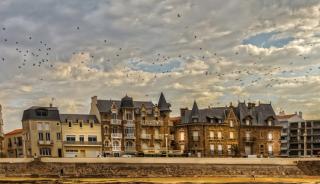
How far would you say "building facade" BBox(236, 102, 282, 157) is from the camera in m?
Result: 126

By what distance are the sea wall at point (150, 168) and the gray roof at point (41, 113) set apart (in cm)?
2741

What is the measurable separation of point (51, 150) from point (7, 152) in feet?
52.8

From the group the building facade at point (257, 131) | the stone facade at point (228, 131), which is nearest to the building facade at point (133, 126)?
the stone facade at point (228, 131)

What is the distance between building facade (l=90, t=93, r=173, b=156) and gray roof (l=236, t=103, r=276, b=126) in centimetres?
1760

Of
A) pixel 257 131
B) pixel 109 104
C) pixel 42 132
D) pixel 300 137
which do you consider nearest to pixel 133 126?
pixel 109 104

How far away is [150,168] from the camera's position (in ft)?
288

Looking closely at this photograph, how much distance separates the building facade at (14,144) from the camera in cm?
11325

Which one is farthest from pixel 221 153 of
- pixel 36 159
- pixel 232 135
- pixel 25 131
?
pixel 36 159

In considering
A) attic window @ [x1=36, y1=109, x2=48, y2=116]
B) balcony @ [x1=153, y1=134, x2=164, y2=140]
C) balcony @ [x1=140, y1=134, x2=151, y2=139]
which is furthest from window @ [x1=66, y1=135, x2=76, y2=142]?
balcony @ [x1=153, y1=134, x2=164, y2=140]

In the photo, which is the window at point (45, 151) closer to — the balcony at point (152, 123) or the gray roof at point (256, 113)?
the balcony at point (152, 123)

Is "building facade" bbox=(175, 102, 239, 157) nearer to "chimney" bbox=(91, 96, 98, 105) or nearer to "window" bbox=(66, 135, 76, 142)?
"chimney" bbox=(91, 96, 98, 105)

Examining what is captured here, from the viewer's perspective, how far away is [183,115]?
407ft

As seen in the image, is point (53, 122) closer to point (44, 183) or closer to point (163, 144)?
point (163, 144)

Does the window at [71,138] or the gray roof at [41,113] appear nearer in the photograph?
the gray roof at [41,113]
